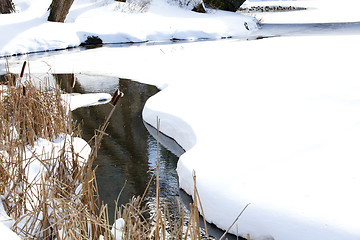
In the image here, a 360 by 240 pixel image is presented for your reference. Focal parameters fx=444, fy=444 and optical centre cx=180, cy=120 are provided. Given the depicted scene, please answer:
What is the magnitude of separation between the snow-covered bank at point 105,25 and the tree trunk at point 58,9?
20 centimetres

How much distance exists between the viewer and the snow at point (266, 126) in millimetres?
2887

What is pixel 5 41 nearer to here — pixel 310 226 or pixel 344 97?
pixel 344 97

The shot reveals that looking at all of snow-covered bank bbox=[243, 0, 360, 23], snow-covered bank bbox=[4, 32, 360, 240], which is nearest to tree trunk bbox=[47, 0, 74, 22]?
snow-covered bank bbox=[4, 32, 360, 240]

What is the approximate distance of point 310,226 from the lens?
106 inches

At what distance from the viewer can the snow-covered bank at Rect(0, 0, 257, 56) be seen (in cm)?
1069

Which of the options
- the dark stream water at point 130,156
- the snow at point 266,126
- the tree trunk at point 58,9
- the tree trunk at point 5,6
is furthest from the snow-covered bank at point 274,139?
the tree trunk at point 5,6

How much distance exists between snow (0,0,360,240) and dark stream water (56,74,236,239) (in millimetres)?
145

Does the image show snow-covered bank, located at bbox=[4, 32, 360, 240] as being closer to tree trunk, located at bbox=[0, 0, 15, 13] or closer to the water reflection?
the water reflection

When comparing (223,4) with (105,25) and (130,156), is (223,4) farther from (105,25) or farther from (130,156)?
(130,156)

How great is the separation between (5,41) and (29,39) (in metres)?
0.59

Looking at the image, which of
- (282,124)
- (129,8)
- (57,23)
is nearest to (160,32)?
(129,8)

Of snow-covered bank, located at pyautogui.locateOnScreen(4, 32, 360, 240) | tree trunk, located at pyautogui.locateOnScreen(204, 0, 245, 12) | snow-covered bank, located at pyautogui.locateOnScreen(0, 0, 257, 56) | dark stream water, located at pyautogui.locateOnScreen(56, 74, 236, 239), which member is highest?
tree trunk, located at pyautogui.locateOnScreen(204, 0, 245, 12)

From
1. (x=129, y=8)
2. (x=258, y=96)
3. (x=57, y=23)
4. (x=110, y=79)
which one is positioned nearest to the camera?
(x=258, y=96)

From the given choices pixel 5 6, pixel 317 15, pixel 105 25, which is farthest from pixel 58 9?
pixel 317 15
